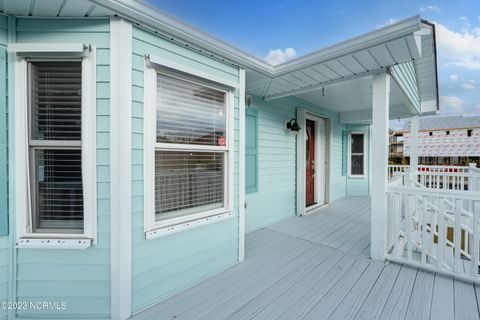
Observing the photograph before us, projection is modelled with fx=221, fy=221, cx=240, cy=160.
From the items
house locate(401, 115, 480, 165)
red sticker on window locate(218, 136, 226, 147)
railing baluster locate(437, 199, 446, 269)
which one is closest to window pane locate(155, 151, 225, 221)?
red sticker on window locate(218, 136, 226, 147)

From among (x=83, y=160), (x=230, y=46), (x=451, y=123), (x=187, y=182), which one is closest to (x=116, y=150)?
(x=83, y=160)

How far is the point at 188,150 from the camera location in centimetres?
213

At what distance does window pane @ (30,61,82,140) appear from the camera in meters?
1.66

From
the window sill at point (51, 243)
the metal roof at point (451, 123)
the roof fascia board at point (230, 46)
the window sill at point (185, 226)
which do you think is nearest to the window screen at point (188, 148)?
the window sill at point (185, 226)

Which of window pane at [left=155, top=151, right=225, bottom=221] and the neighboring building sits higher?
the neighboring building

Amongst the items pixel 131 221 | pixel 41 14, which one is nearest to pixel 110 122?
pixel 131 221

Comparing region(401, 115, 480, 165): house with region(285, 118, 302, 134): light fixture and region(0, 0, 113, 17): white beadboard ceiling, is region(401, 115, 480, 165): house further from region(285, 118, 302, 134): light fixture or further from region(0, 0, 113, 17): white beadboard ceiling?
region(0, 0, 113, 17): white beadboard ceiling

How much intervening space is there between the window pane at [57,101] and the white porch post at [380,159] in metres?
2.96

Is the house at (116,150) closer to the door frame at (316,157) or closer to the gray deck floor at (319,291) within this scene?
the gray deck floor at (319,291)

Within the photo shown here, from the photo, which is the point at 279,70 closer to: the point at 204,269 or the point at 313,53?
the point at 313,53

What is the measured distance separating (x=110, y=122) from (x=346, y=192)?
6.40 meters

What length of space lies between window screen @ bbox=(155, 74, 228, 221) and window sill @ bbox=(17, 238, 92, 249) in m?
0.53

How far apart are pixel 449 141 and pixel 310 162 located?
23927 millimetres

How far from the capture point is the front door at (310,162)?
4961 millimetres
